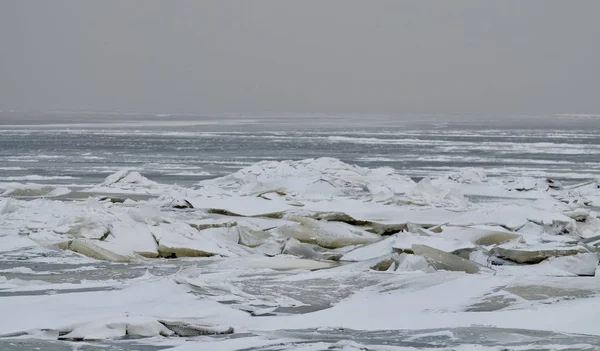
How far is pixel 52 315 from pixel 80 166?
1916cm

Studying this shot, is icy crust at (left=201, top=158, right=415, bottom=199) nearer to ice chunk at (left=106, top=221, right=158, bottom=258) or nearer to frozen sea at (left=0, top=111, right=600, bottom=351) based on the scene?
frozen sea at (left=0, top=111, right=600, bottom=351)

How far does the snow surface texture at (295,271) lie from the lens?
587cm

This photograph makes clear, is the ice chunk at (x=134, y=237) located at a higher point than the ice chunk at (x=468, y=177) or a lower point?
higher

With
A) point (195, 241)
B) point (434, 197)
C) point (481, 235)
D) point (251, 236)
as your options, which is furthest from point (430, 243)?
point (434, 197)

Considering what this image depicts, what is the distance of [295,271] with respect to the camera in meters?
8.26

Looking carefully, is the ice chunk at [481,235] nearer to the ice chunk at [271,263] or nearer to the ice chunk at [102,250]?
the ice chunk at [271,263]

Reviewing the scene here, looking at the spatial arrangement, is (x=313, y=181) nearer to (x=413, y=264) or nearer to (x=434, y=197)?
(x=434, y=197)

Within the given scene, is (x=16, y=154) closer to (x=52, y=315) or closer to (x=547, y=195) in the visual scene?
(x=547, y=195)

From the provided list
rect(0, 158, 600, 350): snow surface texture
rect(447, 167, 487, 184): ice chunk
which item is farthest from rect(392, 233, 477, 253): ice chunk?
rect(447, 167, 487, 184): ice chunk

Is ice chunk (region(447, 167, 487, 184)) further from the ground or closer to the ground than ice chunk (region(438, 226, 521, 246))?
closer to the ground

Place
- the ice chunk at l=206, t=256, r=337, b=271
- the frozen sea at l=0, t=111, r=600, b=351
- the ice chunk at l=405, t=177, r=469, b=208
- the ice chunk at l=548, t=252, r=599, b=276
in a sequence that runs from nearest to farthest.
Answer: the frozen sea at l=0, t=111, r=600, b=351 < the ice chunk at l=548, t=252, r=599, b=276 < the ice chunk at l=206, t=256, r=337, b=271 < the ice chunk at l=405, t=177, r=469, b=208

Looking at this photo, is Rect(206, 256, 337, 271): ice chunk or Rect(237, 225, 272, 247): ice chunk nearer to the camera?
Rect(206, 256, 337, 271): ice chunk

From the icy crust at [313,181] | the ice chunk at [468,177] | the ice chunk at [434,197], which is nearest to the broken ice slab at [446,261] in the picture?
the ice chunk at [434,197]

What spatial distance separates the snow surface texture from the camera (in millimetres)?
5867
